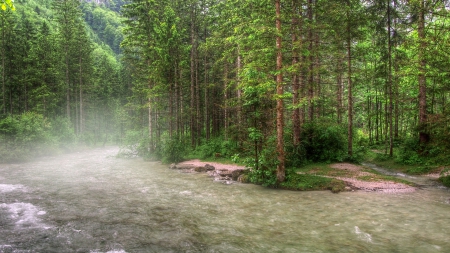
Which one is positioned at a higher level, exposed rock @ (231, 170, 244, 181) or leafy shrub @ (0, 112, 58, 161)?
leafy shrub @ (0, 112, 58, 161)

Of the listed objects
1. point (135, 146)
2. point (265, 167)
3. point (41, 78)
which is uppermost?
point (41, 78)

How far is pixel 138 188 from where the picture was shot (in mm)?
14320

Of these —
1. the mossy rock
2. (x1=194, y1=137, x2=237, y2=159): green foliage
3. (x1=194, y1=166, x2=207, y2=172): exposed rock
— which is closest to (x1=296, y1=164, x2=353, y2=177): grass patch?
the mossy rock

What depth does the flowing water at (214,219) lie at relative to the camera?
7.26m

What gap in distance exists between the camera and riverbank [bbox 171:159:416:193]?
42.8ft

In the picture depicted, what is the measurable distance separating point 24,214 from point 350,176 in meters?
15.5

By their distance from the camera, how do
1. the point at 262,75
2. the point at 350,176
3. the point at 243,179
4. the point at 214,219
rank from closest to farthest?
1. the point at 214,219
2. the point at 262,75
3. the point at 350,176
4. the point at 243,179

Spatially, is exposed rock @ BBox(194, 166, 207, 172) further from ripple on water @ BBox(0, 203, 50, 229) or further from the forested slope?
the forested slope

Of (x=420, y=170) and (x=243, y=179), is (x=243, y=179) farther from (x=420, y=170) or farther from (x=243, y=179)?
(x=420, y=170)

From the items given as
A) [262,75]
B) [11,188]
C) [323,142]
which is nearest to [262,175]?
[262,75]

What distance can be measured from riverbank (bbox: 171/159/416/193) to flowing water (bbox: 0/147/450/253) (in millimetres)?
863

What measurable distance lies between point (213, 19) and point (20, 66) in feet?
79.2

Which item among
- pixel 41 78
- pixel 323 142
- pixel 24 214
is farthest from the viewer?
pixel 41 78

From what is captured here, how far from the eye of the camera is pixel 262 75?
12.9 meters
